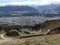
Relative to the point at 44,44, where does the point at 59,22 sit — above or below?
below

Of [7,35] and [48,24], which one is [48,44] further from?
[48,24]

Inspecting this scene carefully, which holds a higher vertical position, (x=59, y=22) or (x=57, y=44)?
(x=57, y=44)

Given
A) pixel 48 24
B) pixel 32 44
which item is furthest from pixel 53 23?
pixel 32 44

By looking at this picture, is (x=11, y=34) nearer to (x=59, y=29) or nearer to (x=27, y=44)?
(x=59, y=29)

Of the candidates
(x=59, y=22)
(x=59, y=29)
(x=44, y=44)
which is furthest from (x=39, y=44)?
(x=59, y=22)

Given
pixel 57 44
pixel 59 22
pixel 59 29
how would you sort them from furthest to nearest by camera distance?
pixel 59 22
pixel 59 29
pixel 57 44

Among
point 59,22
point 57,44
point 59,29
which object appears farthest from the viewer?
point 59,22

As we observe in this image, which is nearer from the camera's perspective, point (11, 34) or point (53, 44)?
point (53, 44)

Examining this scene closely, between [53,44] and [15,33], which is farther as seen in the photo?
[15,33]

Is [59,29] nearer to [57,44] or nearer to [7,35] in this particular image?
[7,35]
